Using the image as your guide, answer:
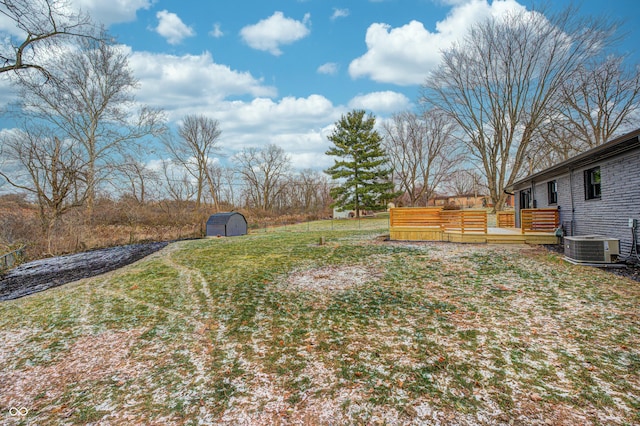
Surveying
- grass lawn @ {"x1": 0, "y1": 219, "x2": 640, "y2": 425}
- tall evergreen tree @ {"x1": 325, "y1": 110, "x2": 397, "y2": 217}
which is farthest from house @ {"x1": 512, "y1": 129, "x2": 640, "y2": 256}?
tall evergreen tree @ {"x1": 325, "y1": 110, "x2": 397, "y2": 217}

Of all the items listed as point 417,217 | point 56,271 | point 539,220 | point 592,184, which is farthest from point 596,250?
point 56,271

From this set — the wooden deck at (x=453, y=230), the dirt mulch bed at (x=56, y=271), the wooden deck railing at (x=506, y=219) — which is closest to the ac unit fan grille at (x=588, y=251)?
the wooden deck at (x=453, y=230)

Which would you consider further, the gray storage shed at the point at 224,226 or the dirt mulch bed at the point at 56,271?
the gray storage shed at the point at 224,226

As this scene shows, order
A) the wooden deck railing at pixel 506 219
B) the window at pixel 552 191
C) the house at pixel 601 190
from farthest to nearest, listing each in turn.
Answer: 1. the wooden deck railing at pixel 506 219
2. the window at pixel 552 191
3. the house at pixel 601 190

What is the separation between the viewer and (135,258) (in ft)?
30.2

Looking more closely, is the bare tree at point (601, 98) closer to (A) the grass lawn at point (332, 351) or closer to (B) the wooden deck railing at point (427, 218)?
(B) the wooden deck railing at point (427, 218)

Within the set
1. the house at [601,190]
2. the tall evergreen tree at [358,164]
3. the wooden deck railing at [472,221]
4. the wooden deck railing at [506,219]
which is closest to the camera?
the house at [601,190]

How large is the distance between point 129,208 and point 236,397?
15380 mm

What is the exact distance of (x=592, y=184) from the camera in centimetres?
795

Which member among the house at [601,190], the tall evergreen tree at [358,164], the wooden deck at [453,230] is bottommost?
the wooden deck at [453,230]

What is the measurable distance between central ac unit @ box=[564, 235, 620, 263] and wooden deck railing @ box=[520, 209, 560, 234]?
3.18m

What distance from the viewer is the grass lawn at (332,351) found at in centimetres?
228

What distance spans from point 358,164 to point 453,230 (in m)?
16.4

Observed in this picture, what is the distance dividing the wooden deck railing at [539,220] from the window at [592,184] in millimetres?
1625
